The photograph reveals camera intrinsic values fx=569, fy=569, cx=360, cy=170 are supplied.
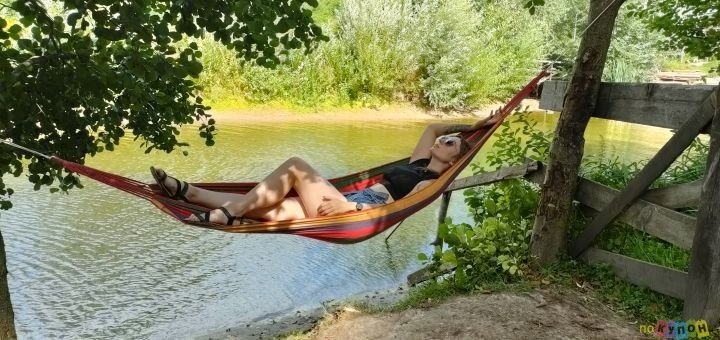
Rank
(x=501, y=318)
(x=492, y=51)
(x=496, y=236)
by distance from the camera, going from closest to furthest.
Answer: (x=501, y=318) → (x=496, y=236) → (x=492, y=51)

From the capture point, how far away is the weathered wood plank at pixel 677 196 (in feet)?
7.51

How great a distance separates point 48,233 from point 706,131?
468cm

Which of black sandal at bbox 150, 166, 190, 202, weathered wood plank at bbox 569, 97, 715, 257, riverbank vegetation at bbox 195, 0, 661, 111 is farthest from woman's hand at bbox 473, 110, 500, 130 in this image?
riverbank vegetation at bbox 195, 0, 661, 111

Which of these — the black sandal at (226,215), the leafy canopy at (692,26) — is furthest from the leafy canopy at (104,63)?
A: the leafy canopy at (692,26)

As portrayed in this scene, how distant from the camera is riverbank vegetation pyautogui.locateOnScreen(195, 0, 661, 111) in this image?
13.0m

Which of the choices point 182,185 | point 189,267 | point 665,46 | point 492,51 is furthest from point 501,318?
point 492,51

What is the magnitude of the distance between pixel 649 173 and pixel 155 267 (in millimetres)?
3324

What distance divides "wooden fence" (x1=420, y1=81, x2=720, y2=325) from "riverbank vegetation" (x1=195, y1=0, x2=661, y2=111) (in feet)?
34.0

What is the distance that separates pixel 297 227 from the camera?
2.36 meters

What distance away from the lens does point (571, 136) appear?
8.57ft

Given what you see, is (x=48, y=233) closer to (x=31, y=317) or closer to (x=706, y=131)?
(x=31, y=317)

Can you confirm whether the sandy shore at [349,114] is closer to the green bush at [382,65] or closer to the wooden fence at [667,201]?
the green bush at [382,65]

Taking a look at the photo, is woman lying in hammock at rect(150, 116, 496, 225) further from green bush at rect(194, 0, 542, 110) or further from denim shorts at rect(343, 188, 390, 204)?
green bush at rect(194, 0, 542, 110)

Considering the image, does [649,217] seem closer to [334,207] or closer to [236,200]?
[334,207]
